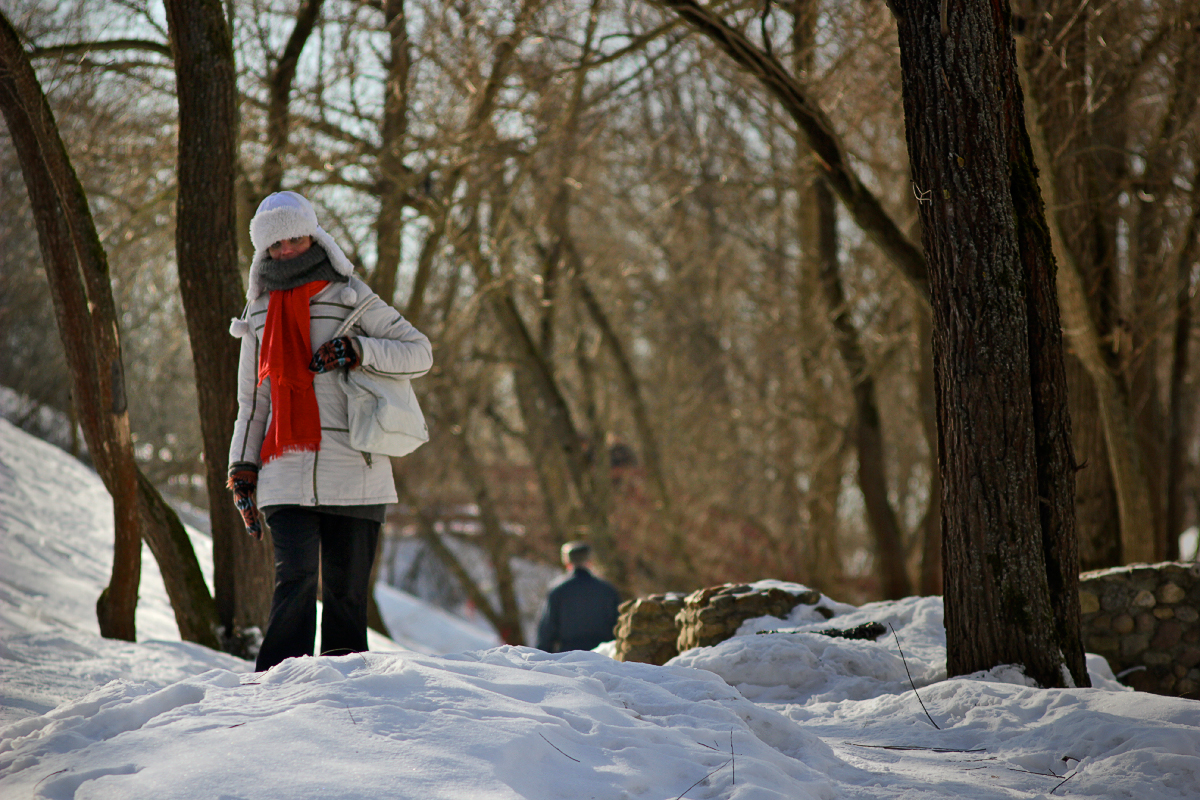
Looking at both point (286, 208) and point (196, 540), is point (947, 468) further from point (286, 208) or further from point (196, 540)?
point (196, 540)

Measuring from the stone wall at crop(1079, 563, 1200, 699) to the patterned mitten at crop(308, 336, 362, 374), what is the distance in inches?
170

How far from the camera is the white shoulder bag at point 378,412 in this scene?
349 centimetres

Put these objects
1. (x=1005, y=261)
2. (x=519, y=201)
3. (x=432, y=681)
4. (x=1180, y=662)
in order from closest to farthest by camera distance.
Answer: (x=432, y=681) → (x=1005, y=261) → (x=1180, y=662) → (x=519, y=201)

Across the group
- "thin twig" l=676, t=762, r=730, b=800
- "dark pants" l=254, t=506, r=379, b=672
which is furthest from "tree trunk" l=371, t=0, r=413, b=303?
"thin twig" l=676, t=762, r=730, b=800

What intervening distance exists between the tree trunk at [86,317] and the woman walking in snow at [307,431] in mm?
1819

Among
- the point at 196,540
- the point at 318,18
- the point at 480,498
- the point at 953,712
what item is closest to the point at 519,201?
the point at 480,498

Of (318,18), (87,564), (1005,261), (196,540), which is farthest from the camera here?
(196,540)

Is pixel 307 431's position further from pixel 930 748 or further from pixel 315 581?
pixel 930 748

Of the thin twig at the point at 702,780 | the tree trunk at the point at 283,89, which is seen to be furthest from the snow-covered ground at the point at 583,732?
the tree trunk at the point at 283,89

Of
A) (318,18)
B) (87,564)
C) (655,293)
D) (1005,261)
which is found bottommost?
(87,564)

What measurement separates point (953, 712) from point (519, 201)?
13435 millimetres

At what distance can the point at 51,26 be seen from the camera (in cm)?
766

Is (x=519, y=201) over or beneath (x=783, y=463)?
over

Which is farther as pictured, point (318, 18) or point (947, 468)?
point (318, 18)
